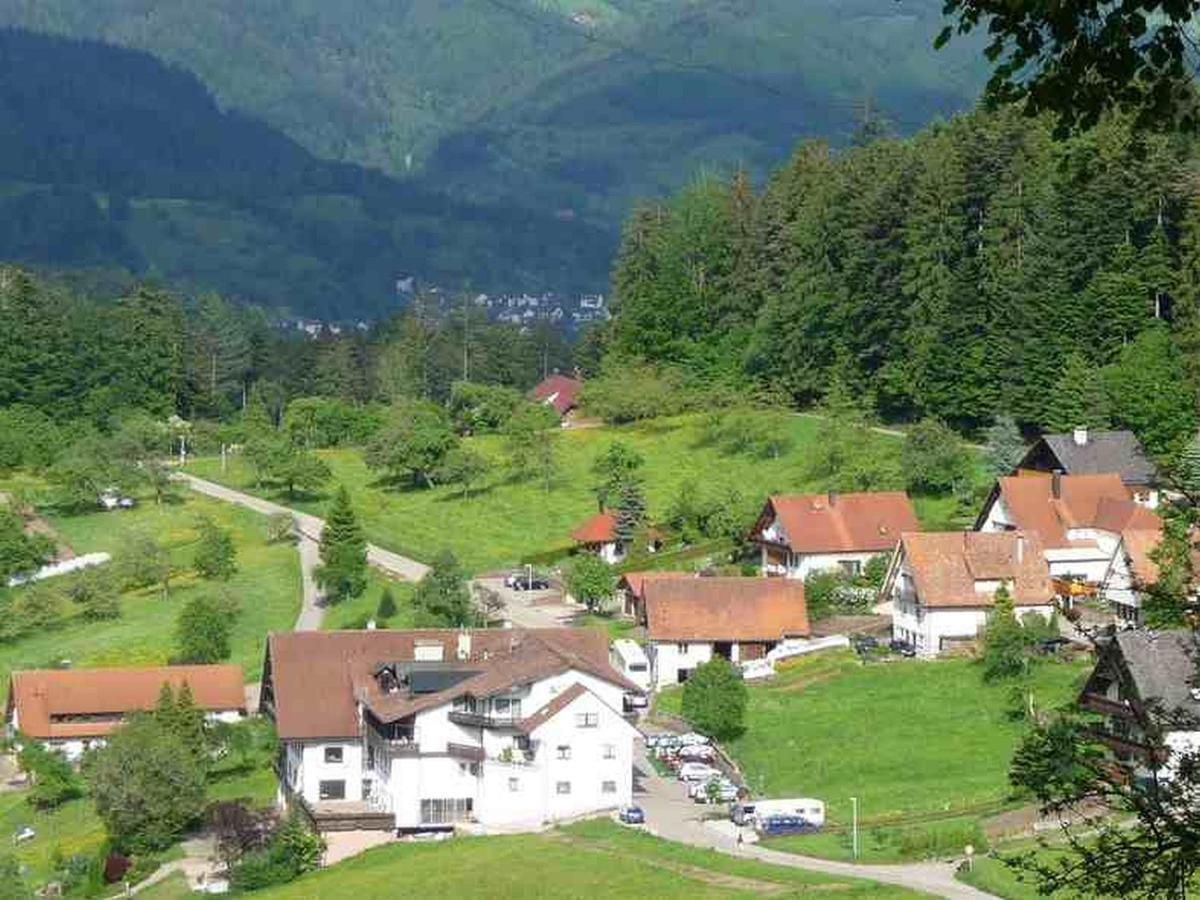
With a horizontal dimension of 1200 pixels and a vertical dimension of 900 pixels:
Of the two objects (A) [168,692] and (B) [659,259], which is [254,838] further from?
(B) [659,259]

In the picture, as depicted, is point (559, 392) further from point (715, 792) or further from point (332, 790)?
point (715, 792)

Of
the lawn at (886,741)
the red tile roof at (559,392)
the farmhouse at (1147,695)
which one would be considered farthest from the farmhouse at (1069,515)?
the red tile roof at (559,392)

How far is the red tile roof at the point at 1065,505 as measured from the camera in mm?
59656

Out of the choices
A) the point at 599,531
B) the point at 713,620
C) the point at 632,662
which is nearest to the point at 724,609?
the point at 713,620

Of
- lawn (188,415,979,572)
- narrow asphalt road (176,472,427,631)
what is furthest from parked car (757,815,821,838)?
lawn (188,415,979,572)

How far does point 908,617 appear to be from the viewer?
5650 centimetres

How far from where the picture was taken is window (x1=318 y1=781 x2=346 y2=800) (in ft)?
164

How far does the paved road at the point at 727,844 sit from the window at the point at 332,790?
6348 millimetres

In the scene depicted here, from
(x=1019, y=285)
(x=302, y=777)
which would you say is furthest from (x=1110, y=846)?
(x=1019, y=285)

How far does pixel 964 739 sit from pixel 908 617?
401 inches

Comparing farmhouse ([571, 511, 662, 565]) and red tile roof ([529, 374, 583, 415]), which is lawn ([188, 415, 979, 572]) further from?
red tile roof ([529, 374, 583, 415])

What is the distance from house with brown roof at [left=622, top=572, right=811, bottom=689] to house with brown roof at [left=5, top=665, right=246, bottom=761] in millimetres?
10204

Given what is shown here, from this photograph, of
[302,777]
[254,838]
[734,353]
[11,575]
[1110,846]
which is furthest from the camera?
[734,353]

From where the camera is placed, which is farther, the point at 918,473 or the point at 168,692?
the point at 918,473
